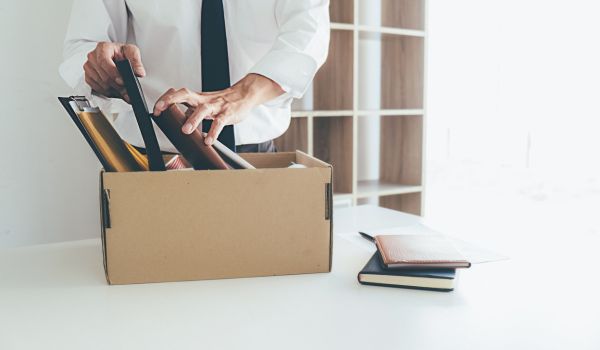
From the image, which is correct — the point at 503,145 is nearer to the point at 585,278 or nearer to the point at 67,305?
the point at 585,278

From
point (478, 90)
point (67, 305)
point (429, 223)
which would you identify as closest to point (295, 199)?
point (67, 305)

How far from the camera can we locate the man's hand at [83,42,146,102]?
102cm

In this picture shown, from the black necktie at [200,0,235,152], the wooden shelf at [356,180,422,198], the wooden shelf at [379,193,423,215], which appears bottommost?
the wooden shelf at [379,193,423,215]

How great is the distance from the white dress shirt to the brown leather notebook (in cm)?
53

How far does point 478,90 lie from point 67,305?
10.6 feet

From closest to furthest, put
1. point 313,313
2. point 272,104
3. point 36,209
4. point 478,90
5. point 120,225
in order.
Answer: point 313,313 < point 120,225 < point 272,104 < point 36,209 < point 478,90

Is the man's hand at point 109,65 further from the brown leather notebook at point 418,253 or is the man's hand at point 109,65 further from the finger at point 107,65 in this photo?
A: the brown leather notebook at point 418,253

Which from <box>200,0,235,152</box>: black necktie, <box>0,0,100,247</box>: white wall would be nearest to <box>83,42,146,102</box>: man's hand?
<box>200,0,235,152</box>: black necktie

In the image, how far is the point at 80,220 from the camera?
2.46 m

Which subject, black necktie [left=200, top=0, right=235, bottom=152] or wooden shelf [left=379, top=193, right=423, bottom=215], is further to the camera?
wooden shelf [left=379, top=193, right=423, bottom=215]

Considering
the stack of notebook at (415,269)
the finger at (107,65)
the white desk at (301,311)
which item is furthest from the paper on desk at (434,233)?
the finger at (107,65)

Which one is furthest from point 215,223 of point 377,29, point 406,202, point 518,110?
point 518,110

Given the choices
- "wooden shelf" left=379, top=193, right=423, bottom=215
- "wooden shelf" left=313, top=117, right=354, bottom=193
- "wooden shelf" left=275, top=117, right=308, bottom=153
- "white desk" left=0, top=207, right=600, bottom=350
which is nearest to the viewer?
"white desk" left=0, top=207, right=600, bottom=350

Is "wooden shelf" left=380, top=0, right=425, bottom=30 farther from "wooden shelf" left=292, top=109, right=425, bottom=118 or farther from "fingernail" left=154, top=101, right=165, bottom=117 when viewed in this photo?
"fingernail" left=154, top=101, right=165, bottom=117
